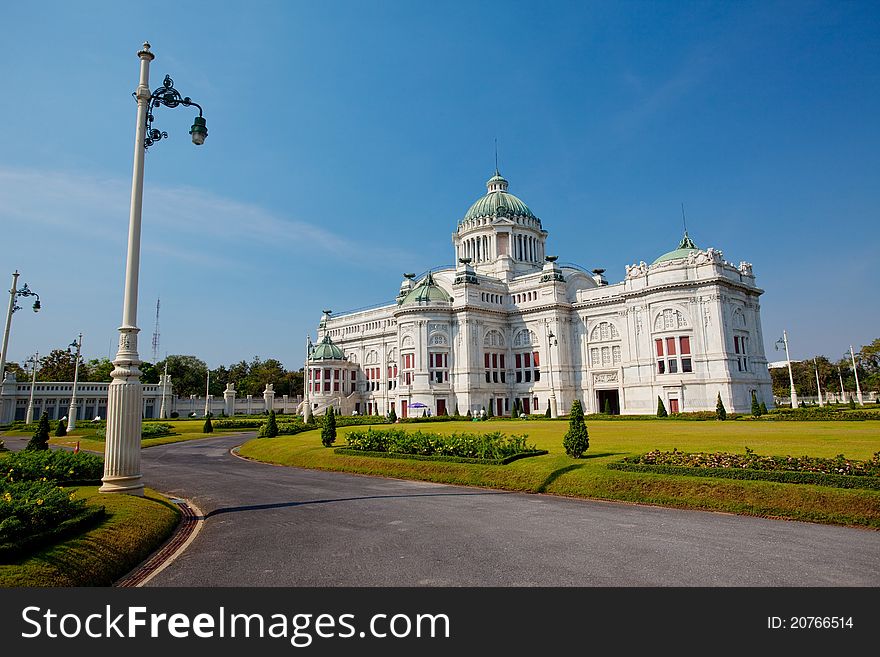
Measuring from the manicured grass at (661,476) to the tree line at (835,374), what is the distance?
3675 inches

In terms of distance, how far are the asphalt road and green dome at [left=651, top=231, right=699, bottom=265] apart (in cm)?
5472

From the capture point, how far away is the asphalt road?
902cm

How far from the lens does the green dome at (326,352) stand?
88.9 metres

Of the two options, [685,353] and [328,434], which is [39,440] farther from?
[685,353]

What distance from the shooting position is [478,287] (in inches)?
3019

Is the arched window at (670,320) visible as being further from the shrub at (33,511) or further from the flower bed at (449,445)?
the shrub at (33,511)

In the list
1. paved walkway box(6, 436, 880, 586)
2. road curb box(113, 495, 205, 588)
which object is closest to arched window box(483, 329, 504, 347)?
paved walkway box(6, 436, 880, 586)

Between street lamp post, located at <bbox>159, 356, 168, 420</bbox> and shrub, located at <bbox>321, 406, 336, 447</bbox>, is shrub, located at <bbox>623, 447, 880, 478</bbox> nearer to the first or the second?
shrub, located at <bbox>321, 406, 336, 447</bbox>

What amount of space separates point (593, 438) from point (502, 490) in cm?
1429

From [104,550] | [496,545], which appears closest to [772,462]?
[496,545]

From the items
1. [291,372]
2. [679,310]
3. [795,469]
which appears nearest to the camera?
[795,469]

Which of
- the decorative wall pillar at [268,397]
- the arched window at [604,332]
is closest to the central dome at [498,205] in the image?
the arched window at [604,332]

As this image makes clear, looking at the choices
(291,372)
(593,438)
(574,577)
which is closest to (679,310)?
(593,438)
